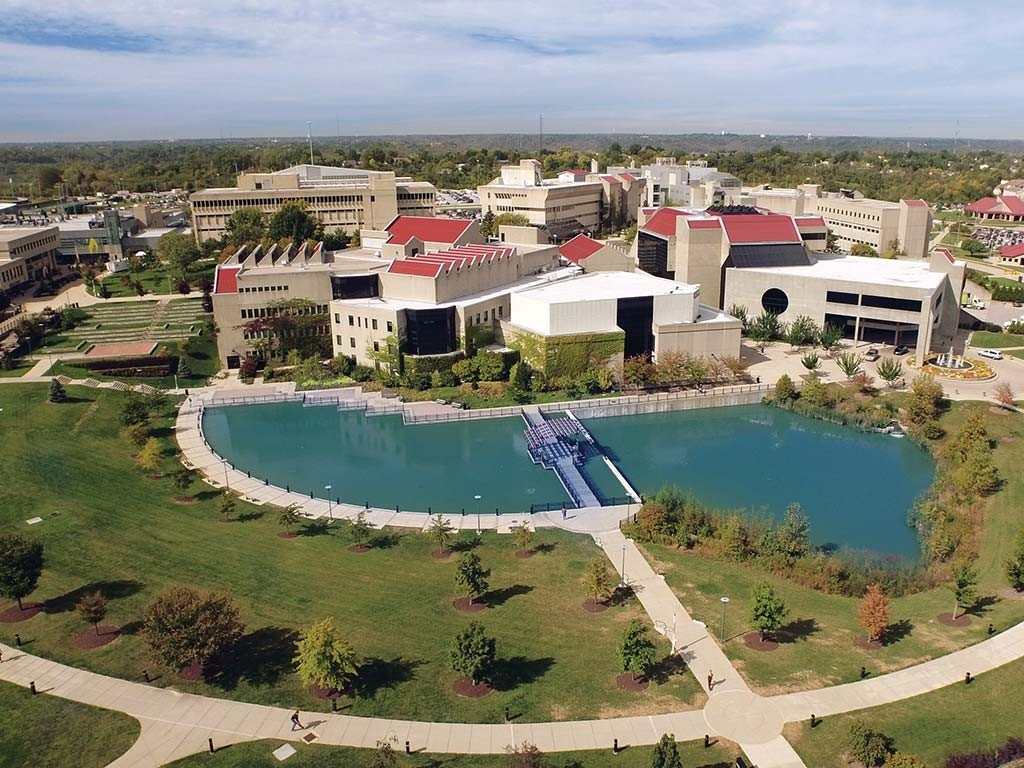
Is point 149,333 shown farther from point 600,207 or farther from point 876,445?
point 600,207

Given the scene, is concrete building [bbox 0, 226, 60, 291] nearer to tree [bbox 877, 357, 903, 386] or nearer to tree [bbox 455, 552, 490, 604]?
tree [bbox 455, 552, 490, 604]

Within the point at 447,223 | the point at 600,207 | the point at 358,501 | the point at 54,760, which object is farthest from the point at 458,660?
the point at 600,207

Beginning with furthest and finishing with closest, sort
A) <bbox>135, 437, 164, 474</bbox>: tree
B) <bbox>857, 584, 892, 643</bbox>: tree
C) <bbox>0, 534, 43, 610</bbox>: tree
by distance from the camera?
<bbox>135, 437, 164, 474</bbox>: tree → <bbox>0, 534, 43, 610</bbox>: tree → <bbox>857, 584, 892, 643</bbox>: tree

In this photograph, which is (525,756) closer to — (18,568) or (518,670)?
(518,670)

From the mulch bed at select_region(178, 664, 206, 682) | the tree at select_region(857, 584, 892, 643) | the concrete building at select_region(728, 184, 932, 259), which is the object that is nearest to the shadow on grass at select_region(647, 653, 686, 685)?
the tree at select_region(857, 584, 892, 643)

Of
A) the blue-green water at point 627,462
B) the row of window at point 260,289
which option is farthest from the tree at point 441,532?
the row of window at point 260,289

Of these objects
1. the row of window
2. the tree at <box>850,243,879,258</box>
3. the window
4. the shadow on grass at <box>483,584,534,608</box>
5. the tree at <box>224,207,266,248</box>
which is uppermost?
the tree at <box>224,207,266,248</box>

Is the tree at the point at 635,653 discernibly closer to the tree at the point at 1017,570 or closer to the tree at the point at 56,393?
the tree at the point at 1017,570

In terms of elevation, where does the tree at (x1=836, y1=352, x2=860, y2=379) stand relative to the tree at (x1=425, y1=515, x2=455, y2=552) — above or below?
above
